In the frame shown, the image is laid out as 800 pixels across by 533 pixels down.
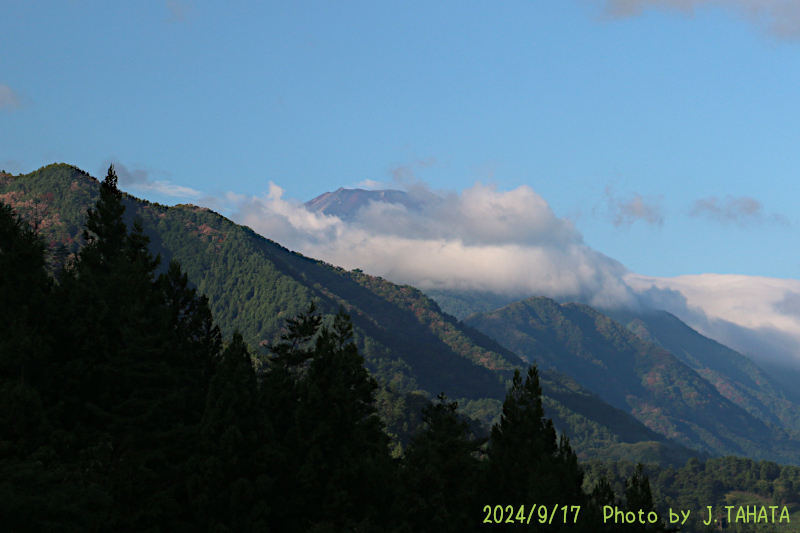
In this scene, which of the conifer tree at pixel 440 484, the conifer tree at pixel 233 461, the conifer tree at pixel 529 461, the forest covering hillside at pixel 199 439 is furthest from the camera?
the conifer tree at pixel 529 461

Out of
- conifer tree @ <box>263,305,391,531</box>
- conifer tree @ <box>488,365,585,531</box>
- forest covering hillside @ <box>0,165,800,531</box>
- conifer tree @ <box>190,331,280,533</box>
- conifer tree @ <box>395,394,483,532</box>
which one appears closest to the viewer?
forest covering hillside @ <box>0,165,800,531</box>

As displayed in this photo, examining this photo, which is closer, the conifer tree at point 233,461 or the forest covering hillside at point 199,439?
the forest covering hillside at point 199,439

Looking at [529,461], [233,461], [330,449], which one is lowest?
[233,461]

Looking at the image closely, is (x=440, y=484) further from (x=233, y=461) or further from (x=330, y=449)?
(x=233, y=461)

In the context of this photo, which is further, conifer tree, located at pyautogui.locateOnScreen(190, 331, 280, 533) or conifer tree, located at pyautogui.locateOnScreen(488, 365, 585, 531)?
conifer tree, located at pyautogui.locateOnScreen(488, 365, 585, 531)

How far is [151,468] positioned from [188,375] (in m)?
13.8

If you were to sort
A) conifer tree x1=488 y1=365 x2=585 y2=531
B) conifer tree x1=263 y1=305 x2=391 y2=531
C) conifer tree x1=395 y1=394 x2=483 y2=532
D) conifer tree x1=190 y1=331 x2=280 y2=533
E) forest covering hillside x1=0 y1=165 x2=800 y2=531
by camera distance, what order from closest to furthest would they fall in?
forest covering hillside x1=0 y1=165 x2=800 y2=531
conifer tree x1=190 y1=331 x2=280 y2=533
conifer tree x1=395 y1=394 x2=483 y2=532
conifer tree x1=263 y1=305 x2=391 y2=531
conifer tree x1=488 y1=365 x2=585 y2=531

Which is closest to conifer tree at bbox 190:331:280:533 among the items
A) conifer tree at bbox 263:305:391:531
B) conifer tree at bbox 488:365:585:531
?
conifer tree at bbox 263:305:391:531

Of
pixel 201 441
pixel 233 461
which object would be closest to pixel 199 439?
pixel 201 441

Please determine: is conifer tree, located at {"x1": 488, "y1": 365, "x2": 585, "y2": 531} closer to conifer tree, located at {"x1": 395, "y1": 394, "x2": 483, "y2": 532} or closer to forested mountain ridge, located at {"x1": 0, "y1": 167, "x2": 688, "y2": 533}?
forested mountain ridge, located at {"x1": 0, "y1": 167, "x2": 688, "y2": 533}

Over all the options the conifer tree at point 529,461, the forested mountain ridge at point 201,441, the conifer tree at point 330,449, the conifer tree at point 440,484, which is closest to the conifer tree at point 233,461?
the forested mountain ridge at point 201,441

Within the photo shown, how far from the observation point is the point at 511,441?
241ft

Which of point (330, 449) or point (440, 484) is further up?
point (330, 449)

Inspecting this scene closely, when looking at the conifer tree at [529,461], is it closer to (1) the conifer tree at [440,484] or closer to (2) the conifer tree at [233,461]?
(1) the conifer tree at [440,484]
